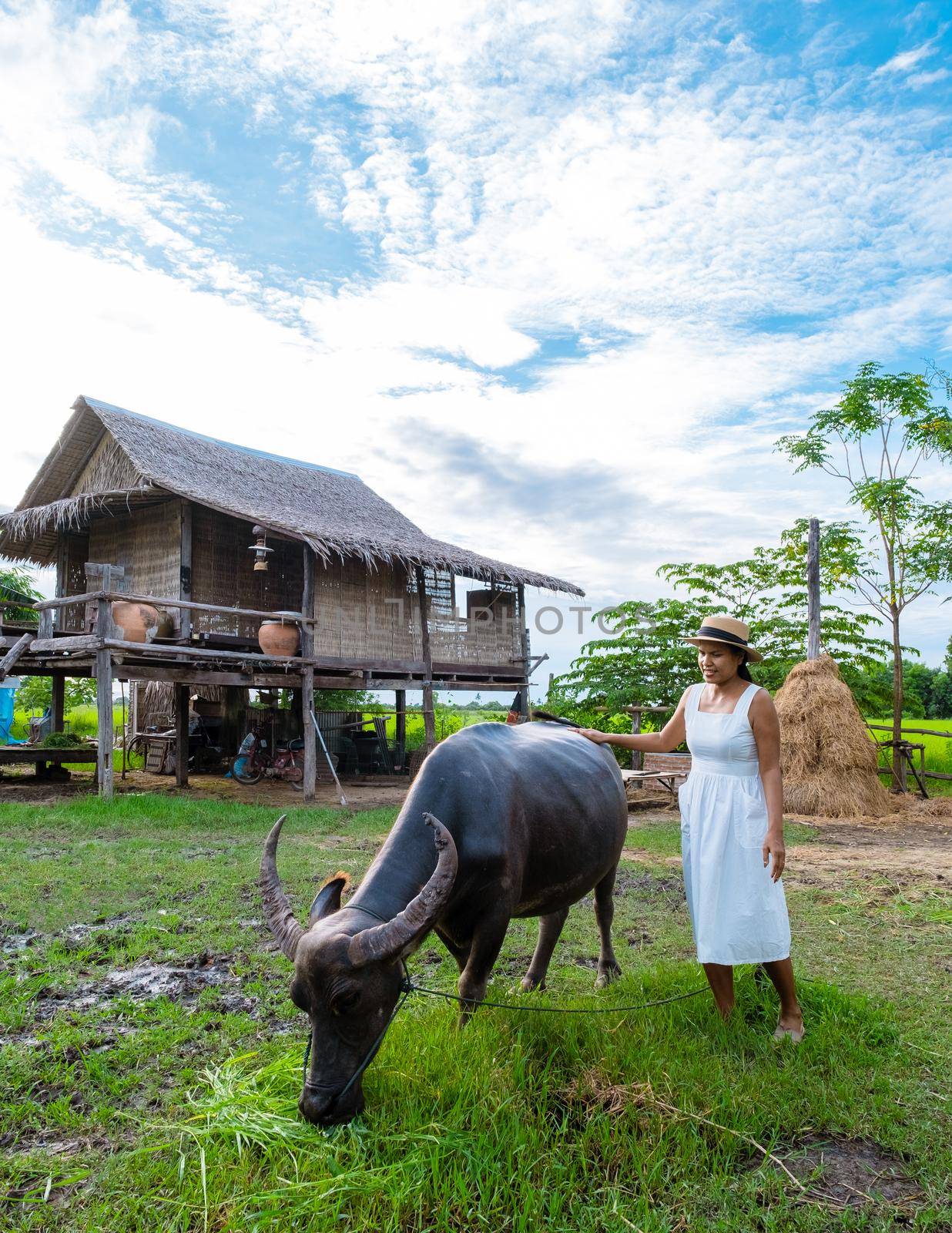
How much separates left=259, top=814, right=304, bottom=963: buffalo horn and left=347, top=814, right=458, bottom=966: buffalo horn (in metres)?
0.22

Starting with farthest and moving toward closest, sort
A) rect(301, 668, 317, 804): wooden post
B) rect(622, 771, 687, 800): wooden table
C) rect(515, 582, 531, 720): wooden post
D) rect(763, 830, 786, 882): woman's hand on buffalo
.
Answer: rect(515, 582, 531, 720): wooden post < rect(622, 771, 687, 800): wooden table < rect(301, 668, 317, 804): wooden post < rect(763, 830, 786, 882): woman's hand on buffalo

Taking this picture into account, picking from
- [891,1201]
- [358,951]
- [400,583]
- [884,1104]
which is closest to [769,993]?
[884,1104]

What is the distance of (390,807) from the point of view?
12398mm

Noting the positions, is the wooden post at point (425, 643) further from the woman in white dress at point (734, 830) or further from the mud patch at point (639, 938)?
the woman in white dress at point (734, 830)

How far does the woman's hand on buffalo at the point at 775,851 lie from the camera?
347 cm

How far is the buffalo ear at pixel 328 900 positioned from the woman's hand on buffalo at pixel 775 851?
5.66 ft

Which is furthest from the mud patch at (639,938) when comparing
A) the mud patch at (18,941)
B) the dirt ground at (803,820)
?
the mud patch at (18,941)

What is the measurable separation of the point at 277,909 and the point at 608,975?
8.14ft

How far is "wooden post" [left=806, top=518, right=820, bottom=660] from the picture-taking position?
13.9m

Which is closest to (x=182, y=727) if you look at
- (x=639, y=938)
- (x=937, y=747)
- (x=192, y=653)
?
(x=192, y=653)

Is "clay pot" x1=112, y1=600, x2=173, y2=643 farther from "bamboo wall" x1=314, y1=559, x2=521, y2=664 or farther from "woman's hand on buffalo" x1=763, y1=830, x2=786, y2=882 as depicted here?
"woman's hand on buffalo" x1=763, y1=830, x2=786, y2=882

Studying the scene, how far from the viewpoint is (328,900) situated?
117 inches

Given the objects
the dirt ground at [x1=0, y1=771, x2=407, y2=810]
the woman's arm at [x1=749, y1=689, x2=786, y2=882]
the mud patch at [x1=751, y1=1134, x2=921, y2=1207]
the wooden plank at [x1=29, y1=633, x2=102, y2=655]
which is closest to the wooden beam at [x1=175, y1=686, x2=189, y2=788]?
the dirt ground at [x1=0, y1=771, x2=407, y2=810]

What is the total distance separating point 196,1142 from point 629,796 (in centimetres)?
1170
